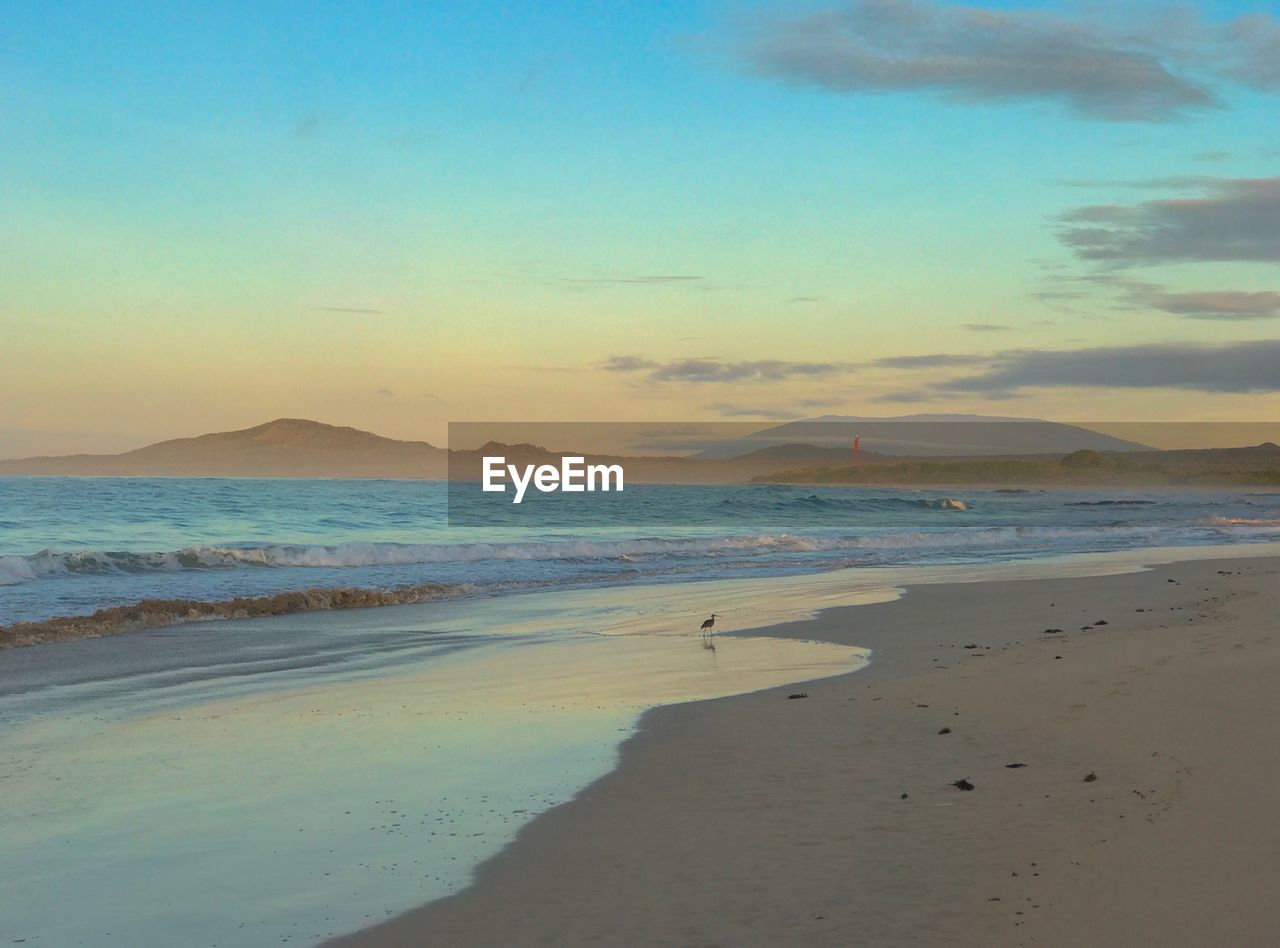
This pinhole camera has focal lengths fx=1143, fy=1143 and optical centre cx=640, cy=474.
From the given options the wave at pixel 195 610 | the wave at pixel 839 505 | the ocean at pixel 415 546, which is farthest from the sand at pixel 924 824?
the wave at pixel 839 505

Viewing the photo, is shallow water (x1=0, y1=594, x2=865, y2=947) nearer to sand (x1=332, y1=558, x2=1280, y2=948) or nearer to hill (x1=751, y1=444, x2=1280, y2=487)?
sand (x1=332, y1=558, x2=1280, y2=948)

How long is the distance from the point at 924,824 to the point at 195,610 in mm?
13472

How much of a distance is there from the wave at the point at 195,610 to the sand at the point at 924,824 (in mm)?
8967

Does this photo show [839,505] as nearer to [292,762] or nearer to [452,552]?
[452,552]

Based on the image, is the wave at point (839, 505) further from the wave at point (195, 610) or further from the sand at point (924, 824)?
the sand at point (924, 824)

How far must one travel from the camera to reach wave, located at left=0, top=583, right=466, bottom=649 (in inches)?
555

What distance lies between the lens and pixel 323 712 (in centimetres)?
903

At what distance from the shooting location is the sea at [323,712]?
5066mm

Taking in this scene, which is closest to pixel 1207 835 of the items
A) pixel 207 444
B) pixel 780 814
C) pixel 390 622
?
pixel 780 814

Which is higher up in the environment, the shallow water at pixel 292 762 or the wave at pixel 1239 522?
the shallow water at pixel 292 762

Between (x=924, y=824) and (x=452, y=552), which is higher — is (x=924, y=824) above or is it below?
above

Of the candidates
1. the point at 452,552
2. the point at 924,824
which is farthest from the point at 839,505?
the point at 924,824

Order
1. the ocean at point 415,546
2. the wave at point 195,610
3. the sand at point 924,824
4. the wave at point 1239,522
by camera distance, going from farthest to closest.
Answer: the wave at point 1239,522, the ocean at point 415,546, the wave at point 195,610, the sand at point 924,824

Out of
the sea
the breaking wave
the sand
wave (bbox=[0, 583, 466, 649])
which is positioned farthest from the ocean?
the sand
